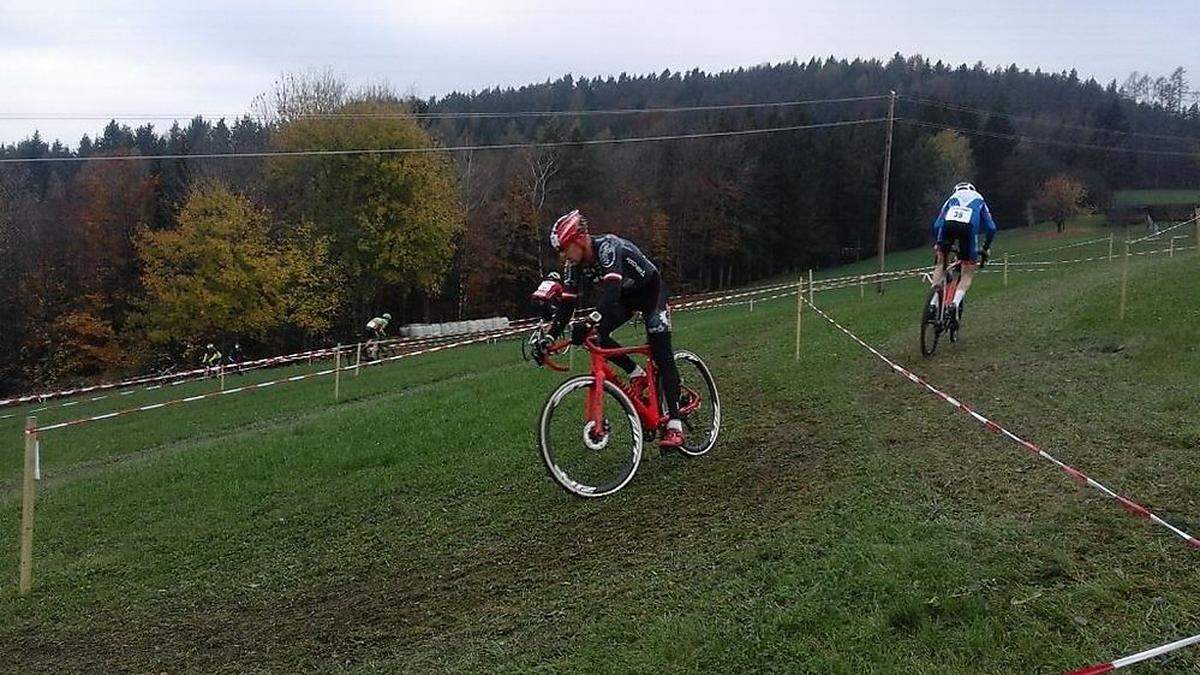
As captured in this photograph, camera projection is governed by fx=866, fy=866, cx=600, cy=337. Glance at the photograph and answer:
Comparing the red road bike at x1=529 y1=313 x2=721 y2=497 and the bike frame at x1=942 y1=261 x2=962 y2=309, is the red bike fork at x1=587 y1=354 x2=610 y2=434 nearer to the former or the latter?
the red road bike at x1=529 y1=313 x2=721 y2=497

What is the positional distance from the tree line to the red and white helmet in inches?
1618

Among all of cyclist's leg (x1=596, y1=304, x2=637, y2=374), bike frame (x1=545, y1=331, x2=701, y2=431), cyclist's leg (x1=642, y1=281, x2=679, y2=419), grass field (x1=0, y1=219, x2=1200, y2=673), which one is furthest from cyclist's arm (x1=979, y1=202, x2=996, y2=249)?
cyclist's leg (x1=596, y1=304, x2=637, y2=374)

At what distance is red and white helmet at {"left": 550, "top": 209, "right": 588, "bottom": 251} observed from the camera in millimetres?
6547

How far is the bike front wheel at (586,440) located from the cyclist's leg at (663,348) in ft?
1.27

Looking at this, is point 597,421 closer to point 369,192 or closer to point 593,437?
point 593,437

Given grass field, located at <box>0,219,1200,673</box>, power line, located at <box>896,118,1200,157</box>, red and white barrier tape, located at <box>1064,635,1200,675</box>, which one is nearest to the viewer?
red and white barrier tape, located at <box>1064,635,1200,675</box>

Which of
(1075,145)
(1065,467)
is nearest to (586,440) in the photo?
(1065,467)

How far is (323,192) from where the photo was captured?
52.9 meters

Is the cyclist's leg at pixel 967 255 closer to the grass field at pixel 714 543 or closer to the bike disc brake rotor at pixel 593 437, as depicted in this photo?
the grass field at pixel 714 543

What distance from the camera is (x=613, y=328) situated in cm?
689

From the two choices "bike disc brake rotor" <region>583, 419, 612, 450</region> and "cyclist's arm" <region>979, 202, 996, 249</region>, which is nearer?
"bike disc brake rotor" <region>583, 419, 612, 450</region>

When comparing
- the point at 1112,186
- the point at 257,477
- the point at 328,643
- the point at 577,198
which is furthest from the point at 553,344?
the point at 1112,186

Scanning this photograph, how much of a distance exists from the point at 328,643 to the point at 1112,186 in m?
109

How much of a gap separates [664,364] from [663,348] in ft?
0.45
